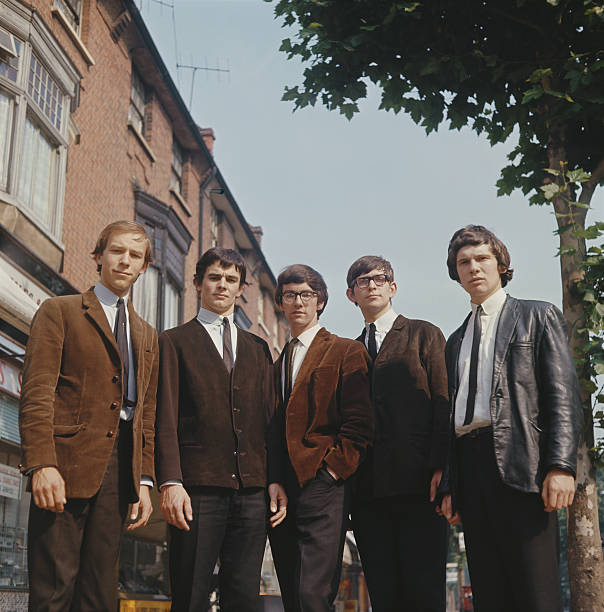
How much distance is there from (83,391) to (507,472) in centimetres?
205

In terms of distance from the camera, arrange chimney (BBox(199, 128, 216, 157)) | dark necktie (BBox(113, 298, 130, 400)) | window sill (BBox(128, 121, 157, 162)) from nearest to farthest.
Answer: dark necktie (BBox(113, 298, 130, 400))
window sill (BBox(128, 121, 157, 162))
chimney (BBox(199, 128, 216, 157))

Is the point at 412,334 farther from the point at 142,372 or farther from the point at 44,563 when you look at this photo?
the point at 44,563

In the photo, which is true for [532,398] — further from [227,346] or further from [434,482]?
[227,346]

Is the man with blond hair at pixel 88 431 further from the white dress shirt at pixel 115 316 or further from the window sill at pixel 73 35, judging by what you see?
the window sill at pixel 73 35

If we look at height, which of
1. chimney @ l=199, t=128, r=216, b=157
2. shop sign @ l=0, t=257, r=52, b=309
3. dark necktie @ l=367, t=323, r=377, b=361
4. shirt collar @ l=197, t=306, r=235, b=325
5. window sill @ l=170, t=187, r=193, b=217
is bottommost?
dark necktie @ l=367, t=323, r=377, b=361

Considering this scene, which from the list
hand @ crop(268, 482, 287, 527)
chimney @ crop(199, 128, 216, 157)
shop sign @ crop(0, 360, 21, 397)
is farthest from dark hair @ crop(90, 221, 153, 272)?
chimney @ crop(199, 128, 216, 157)

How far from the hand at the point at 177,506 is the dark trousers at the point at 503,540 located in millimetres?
1382

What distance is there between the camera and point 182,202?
61.5 ft

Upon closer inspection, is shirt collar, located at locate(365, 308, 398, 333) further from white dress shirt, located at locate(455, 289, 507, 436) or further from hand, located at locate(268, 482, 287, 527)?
hand, located at locate(268, 482, 287, 527)

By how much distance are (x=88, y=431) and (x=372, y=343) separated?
1.86 meters

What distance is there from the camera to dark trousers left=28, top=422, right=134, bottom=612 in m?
3.32

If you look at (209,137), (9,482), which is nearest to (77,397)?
(9,482)

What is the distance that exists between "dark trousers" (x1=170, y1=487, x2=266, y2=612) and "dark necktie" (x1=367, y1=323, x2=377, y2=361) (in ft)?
3.74

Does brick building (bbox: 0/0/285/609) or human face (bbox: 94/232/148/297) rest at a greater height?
brick building (bbox: 0/0/285/609)
